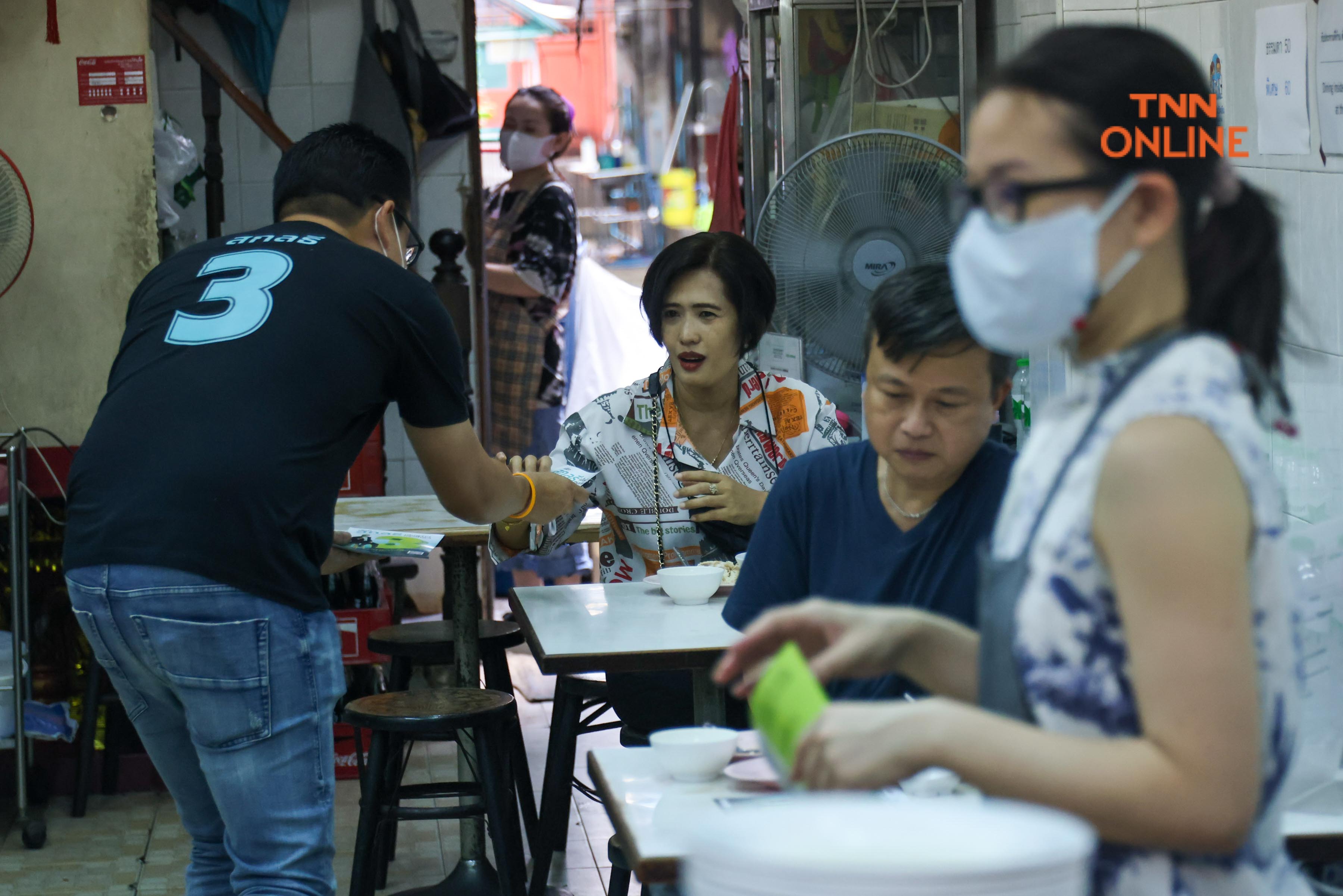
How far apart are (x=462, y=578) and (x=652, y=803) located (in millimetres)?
1948

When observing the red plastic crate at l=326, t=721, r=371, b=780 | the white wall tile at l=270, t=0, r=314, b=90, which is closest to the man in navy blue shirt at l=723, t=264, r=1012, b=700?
the red plastic crate at l=326, t=721, r=371, b=780

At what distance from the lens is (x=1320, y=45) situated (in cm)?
242

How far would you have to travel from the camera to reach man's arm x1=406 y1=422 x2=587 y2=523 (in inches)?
92.8

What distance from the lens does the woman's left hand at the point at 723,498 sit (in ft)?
9.95

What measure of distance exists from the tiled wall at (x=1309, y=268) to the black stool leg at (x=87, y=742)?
319 centimetres

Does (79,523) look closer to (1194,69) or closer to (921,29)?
(1194,69)

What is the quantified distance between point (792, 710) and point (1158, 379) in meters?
0.34

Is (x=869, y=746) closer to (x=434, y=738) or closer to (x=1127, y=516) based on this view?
(x=1127, y=516)

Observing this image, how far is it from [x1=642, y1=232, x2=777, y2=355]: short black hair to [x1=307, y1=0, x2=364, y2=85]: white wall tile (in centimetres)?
253

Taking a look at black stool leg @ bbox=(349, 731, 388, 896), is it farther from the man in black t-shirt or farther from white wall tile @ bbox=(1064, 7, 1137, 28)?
white wall tile @ bbox=(1064, 7, 1137, 28)

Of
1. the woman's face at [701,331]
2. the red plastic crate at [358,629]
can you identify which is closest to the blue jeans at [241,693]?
the woman's face at [701,331]

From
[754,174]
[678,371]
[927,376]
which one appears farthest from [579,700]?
[754,174]

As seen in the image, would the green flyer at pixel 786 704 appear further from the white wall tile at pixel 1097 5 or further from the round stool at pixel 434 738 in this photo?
the white wall tile at pixel 1097 5

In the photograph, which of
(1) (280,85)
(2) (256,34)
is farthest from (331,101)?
(2) (256,34)
